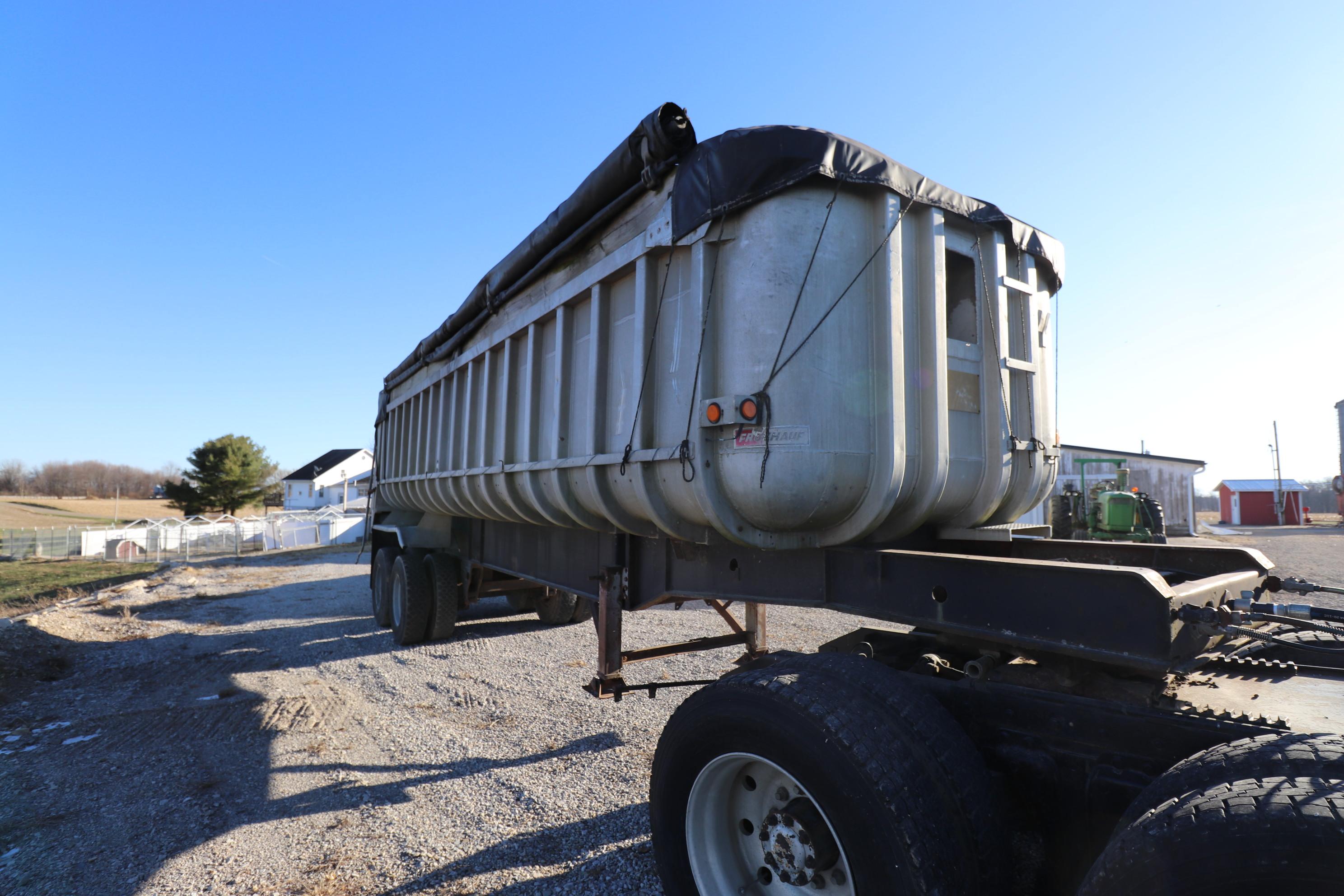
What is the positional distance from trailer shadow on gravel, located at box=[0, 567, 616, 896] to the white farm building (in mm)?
52722

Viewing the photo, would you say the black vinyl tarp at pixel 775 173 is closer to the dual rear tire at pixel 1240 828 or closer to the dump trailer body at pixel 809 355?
the dump trailer body at pixel 809 355

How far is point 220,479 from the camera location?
46.9 meters

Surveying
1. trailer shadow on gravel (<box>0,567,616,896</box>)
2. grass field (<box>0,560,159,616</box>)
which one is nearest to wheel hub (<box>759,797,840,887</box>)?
trailer shadow on gravel (<box>0,567,616,896</box>)

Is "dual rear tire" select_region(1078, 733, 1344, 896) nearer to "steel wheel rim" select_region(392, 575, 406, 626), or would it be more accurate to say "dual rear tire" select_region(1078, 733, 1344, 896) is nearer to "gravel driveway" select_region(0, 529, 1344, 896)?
"gravel driveway" select_region(0, 529, 1344, 896)

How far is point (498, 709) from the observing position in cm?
589

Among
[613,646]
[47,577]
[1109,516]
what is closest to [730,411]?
[613,646]

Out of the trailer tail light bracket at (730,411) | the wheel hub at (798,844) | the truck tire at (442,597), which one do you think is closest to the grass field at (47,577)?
the truck tire at (442,597)

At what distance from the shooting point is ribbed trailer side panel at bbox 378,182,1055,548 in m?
2.75

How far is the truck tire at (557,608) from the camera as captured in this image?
31.0ft

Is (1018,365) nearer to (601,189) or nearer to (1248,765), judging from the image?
(1248,765)

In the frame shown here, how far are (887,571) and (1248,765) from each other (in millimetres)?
1225

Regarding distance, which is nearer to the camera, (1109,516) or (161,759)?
(161,759)

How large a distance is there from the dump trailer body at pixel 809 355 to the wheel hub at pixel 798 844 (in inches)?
41.4

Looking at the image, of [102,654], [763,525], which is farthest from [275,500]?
[763,525]
